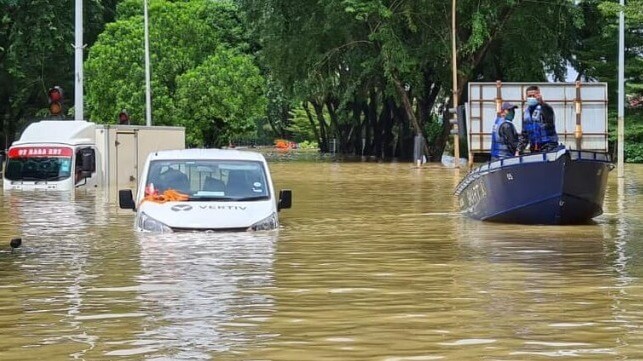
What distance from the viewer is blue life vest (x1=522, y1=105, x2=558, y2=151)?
21.8 m

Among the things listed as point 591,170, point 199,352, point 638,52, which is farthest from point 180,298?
point 638,52

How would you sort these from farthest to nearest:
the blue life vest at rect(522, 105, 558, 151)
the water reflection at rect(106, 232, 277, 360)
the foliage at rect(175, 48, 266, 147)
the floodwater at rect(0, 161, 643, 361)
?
the foliage at rect(175, 48, 266, 147), the blue life vest at rect(522, 105, 558, 151), the water reflection at rect(106, 232, 277, 360), the floodwater at rect(0, 161, 643, 361)

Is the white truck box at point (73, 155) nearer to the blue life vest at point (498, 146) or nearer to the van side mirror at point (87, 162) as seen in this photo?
the van side mirror at point (87, 162)

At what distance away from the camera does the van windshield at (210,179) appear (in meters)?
17.9

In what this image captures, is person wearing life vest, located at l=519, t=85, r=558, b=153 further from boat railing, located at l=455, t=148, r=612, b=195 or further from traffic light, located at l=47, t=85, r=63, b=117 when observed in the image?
traffic light, located at l=47, t=85, r=63, b=117

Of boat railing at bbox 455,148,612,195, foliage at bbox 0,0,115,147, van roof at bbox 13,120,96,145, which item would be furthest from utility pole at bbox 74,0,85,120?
boat railing at bbox 455,148,612,195

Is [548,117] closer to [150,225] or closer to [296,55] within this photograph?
[150,225]

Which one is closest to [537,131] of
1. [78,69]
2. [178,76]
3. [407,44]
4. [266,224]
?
[266,224]

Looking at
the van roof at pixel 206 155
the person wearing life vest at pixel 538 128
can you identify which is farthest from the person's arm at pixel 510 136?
the van roof at pixel 206 155

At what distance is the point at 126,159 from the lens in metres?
36.6

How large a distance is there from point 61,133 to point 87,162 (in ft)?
3.31

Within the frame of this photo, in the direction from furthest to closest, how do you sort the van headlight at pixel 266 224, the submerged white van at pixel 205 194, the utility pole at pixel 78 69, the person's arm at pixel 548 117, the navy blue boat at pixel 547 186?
the utility pole at pixel 78 69 → the person's arm at pixel 548 117 → the navy blue boat at pixel 547 186 → the van headlight at pixel 266 224 → the submerged white van at pixel 205 194

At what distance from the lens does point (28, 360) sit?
8.88 metres

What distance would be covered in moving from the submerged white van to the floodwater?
0.20 metres
